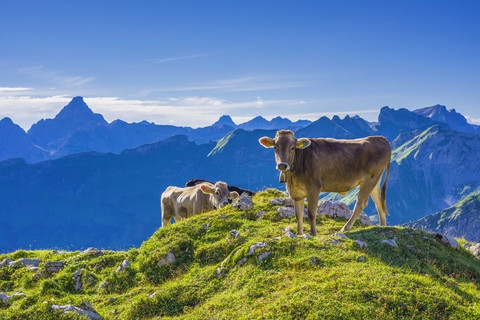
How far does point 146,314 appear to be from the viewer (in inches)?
371

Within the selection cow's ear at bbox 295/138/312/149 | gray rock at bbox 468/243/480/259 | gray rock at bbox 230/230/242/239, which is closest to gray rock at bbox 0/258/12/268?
gray rock at bbox 230/230/242/239

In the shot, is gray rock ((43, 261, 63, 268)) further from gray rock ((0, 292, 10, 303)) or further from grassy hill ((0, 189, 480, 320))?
gray rock ((0, 292, 10, 303))

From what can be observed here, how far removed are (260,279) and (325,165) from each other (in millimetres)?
6114

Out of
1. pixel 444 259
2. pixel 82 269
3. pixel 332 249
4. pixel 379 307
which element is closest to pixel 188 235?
pixel 82 269

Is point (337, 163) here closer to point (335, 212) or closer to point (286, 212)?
point (286, 212)

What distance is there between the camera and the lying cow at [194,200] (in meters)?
22.1

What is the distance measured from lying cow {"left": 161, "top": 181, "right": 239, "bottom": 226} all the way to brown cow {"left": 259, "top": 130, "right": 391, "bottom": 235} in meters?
8.48

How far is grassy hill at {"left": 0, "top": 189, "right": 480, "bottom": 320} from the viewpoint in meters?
7.80

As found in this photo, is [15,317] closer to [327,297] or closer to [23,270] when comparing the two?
[23,270]

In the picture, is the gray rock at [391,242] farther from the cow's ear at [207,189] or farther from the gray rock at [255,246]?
the cow's ear at [207,189]

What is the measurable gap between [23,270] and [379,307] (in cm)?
1347

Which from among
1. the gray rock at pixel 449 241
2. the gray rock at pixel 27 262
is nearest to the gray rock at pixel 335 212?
the gray rock at pixel 449 241

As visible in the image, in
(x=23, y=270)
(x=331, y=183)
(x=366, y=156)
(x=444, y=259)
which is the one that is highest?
(x=366, y=156)

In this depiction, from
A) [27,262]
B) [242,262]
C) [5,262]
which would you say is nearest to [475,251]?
[242,262]
